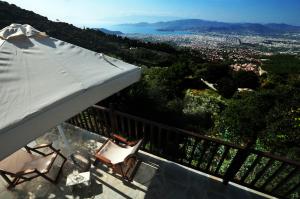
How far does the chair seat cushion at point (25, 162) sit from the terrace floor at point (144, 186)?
395 mm

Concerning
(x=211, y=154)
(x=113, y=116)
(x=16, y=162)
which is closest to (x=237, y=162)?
(x=211, y=154)

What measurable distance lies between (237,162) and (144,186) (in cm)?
183

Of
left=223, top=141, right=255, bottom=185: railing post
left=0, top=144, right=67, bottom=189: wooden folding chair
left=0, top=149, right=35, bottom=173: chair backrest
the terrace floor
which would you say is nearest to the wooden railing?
left=223, top=141, right=255, bottom=185: railing post

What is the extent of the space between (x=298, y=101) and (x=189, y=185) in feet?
39.5

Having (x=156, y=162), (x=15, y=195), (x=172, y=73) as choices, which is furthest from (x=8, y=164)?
(x=172, y=73)

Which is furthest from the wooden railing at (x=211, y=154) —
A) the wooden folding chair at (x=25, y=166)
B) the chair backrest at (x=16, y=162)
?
the chair backrest at (x=16, y=162)

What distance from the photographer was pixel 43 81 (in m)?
2.63

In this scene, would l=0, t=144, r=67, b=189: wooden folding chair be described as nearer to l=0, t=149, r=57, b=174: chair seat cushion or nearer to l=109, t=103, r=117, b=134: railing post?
l=0, t=149, r=57, b=174: chair seat cushion

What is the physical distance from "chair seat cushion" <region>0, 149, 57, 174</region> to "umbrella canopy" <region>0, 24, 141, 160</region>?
2.11 m

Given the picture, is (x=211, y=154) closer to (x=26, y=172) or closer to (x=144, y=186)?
(x=144, y=186)

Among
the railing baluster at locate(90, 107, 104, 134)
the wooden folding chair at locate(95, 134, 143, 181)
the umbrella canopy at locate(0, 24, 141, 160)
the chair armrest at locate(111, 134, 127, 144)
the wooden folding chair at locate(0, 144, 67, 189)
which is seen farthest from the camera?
the railing baluster at locate(90, 107, 104, 134)

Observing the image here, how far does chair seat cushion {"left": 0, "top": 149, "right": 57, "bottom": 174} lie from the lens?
404 cm

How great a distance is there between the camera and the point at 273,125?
935 cm

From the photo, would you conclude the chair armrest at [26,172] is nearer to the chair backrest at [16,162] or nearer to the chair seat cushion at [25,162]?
the chair seat cushion at [25,162]
